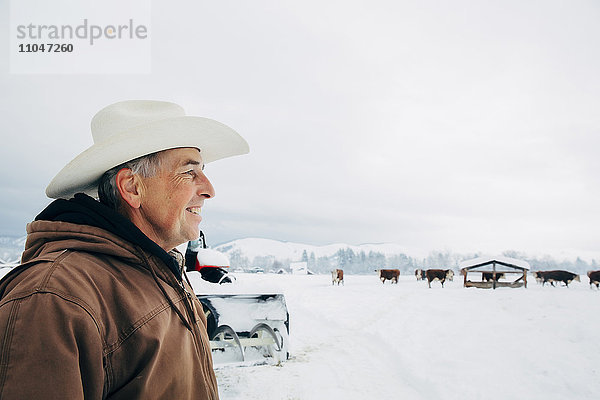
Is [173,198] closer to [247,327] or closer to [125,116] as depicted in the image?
[125,116]

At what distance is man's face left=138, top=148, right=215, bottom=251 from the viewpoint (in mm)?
1897

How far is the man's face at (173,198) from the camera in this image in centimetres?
190

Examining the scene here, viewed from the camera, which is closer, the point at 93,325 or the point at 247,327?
the point at 93,325

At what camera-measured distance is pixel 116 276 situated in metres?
1.46

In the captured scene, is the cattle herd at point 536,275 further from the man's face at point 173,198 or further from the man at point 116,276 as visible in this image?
the man at point 116,276

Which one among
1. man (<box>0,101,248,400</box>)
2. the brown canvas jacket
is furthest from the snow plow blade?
the brown canvas jacket

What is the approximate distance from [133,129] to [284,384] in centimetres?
492

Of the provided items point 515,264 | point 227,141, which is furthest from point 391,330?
point 515,264

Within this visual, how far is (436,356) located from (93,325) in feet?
25.7

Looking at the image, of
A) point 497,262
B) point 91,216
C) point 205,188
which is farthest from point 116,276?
point 497,262

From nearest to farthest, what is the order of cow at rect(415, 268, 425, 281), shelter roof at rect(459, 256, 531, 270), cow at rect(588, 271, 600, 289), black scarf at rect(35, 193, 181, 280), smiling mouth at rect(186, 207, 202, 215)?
black scarf at rect(35, 193, 181, 280)
smiling mouth at rect(186, 207, 202, 215)
cow at rect(588, 271, 600, 289)
shelter roof at rect(459, 256, 531, 270)
cow at rect(415, 268, 425, 281)

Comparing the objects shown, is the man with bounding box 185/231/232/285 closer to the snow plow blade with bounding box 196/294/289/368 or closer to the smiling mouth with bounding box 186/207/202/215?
the snow plow blade with bounding box 196/294/289/368

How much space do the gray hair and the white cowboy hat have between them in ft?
0.12

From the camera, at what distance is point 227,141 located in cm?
244
